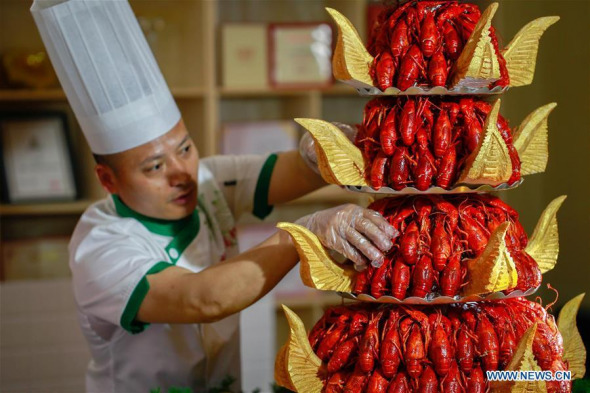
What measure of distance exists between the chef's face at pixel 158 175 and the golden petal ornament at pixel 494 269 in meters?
0.80

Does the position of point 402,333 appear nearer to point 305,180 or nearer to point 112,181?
point 305,180

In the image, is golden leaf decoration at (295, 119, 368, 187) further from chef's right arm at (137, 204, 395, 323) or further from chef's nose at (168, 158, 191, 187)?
chef's nose at (168, 158, 191, 187)

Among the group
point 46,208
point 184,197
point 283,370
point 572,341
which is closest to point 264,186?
point 184,197

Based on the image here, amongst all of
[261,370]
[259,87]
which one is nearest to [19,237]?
[259,87]

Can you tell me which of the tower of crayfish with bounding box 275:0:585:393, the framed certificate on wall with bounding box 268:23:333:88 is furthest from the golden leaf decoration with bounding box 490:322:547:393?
the framed certificate on wall with bounding box 268:23:333:88

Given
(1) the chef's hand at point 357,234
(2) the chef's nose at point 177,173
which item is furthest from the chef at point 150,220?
(1) the chef's hand at point 357,234

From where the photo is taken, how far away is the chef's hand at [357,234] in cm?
120

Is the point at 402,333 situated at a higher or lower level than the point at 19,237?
→ higher

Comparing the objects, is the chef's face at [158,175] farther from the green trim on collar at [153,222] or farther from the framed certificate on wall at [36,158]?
the framed certificate on wall at [36,158]

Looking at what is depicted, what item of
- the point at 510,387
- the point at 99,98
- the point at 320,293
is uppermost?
the point at 99,98

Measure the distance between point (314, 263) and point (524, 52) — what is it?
1.50 feet

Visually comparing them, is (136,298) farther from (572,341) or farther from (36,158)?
(36,158)

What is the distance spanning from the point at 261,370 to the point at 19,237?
154 centimetres

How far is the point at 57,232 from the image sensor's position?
3533 millimetres
